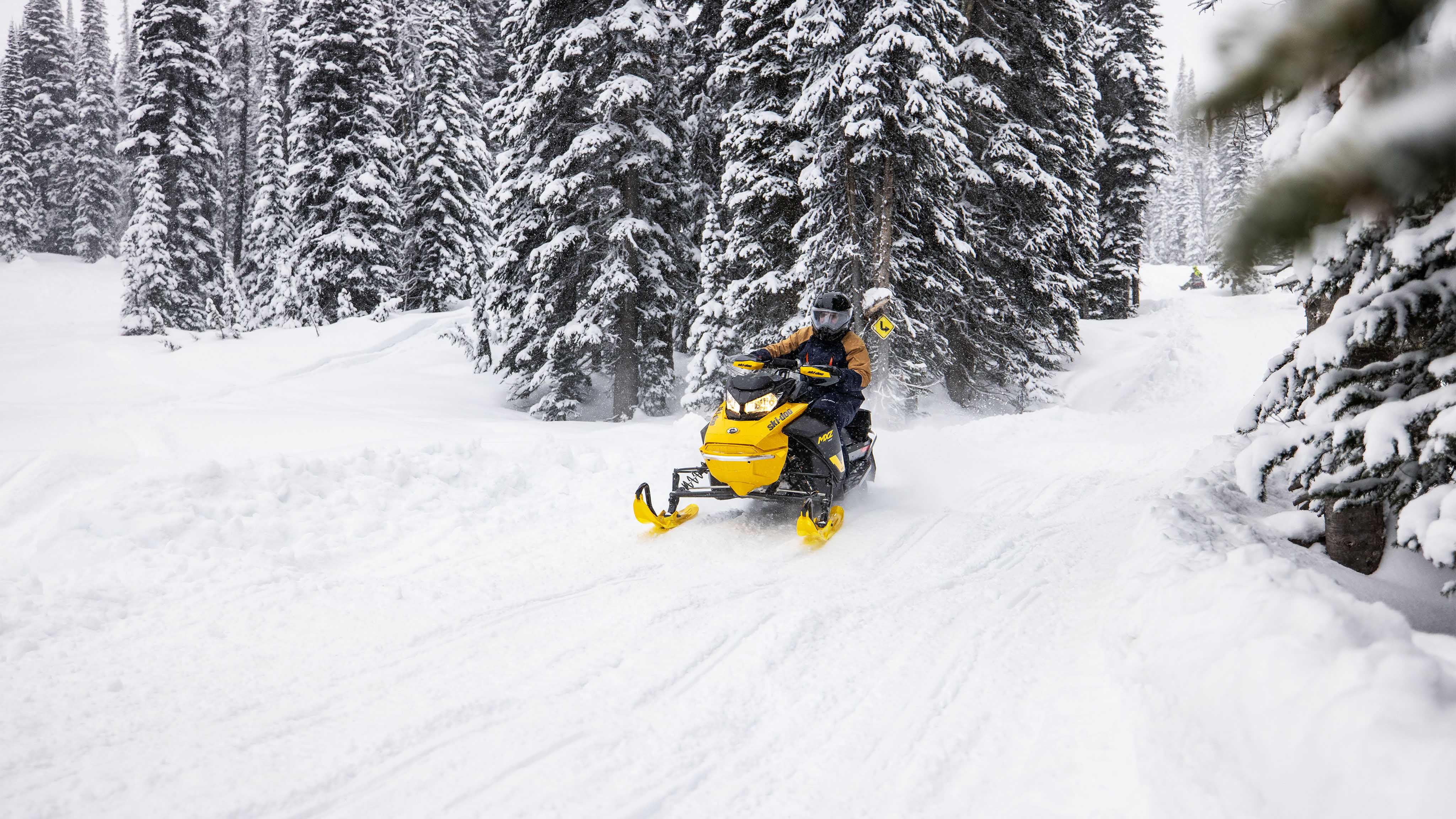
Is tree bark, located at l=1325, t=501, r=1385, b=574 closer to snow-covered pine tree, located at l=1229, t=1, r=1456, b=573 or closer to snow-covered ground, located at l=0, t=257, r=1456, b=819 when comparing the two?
snow-covered pine tree, located at l=1229, t=1, r=1456, b=573

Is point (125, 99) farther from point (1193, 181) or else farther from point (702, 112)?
point (1193, 181)

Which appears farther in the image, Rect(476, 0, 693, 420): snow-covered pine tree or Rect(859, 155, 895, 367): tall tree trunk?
Rect(476, 0, 693, 420): snow-covered pine tree

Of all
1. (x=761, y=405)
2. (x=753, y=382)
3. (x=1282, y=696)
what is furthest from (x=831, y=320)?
(x=1282, y=696)

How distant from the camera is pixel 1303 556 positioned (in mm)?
4738

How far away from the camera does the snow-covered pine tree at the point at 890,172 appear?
39.0ft

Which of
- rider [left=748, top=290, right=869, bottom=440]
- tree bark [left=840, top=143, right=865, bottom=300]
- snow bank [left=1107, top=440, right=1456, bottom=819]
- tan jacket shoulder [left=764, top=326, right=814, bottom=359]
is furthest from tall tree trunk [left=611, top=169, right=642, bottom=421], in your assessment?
snow bank [left=1107, top=440, right=1456, bottom=819]

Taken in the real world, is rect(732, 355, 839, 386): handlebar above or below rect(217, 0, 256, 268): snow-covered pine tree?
below

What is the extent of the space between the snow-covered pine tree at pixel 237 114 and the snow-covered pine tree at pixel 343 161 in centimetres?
1223

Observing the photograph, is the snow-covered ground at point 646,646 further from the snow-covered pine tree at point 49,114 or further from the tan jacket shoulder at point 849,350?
the snow-covered pine tree at point 49,114

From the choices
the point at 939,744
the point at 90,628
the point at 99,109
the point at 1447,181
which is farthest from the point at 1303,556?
the point at 99,109

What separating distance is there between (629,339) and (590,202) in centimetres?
277

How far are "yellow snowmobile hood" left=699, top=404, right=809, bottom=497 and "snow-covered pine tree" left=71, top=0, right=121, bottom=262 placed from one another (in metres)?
48.0

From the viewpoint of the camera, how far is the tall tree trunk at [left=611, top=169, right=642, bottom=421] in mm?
14859

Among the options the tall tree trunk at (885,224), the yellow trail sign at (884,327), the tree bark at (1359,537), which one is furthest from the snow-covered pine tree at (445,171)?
the tree bark at (1359,537)
